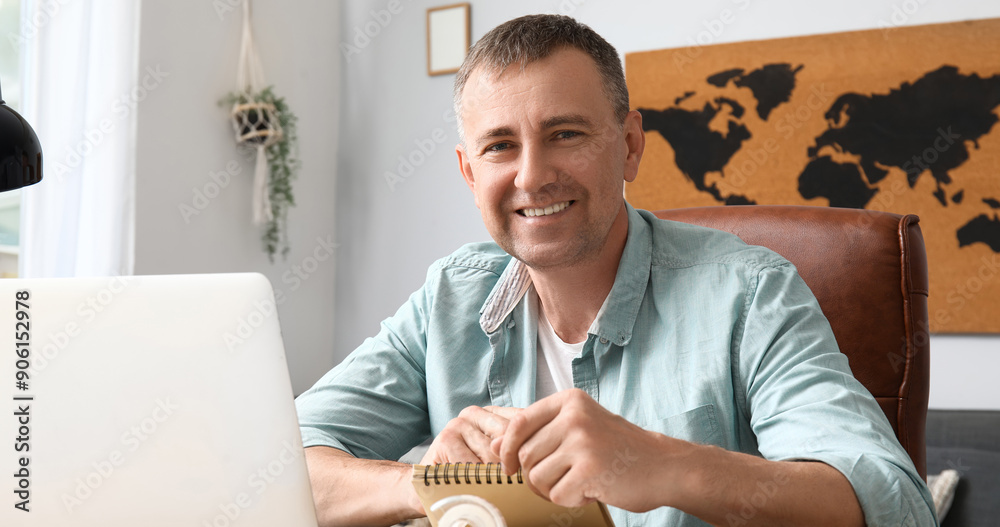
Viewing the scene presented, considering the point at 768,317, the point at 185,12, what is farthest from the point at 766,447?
the point at 185,12

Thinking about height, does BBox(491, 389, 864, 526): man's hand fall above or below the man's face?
below

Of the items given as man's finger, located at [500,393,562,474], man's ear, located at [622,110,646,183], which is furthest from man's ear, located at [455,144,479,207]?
man's finger, located at [500,393,562,474]

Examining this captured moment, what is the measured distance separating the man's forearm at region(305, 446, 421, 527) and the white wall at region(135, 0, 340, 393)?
148cm

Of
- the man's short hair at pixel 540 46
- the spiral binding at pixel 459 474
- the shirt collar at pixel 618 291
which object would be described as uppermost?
the man's short hair at pixel 540 46

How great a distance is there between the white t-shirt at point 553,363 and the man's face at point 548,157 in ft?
0.39

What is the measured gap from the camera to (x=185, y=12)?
2.49 metres

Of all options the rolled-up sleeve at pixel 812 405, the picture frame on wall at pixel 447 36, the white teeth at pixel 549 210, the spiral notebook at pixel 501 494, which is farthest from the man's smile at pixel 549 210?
the picture frame on wall at pixel 447 36

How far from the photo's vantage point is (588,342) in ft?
3.63

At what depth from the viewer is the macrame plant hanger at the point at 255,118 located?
2.66 m

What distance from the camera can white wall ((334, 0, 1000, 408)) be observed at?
2.75m

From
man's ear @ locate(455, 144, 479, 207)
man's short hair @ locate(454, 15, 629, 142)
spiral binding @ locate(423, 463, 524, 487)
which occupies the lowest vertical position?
spiral binding @ locate(423, 463, 524, 487)

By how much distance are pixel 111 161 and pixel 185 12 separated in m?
0.57

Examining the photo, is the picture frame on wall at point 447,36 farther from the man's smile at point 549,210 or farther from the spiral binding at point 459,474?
the spiral binding at point 459,474

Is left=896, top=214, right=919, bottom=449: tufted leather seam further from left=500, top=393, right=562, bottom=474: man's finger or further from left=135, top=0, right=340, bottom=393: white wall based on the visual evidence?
left=135, top=0, right=340, bottom=393: white wall
